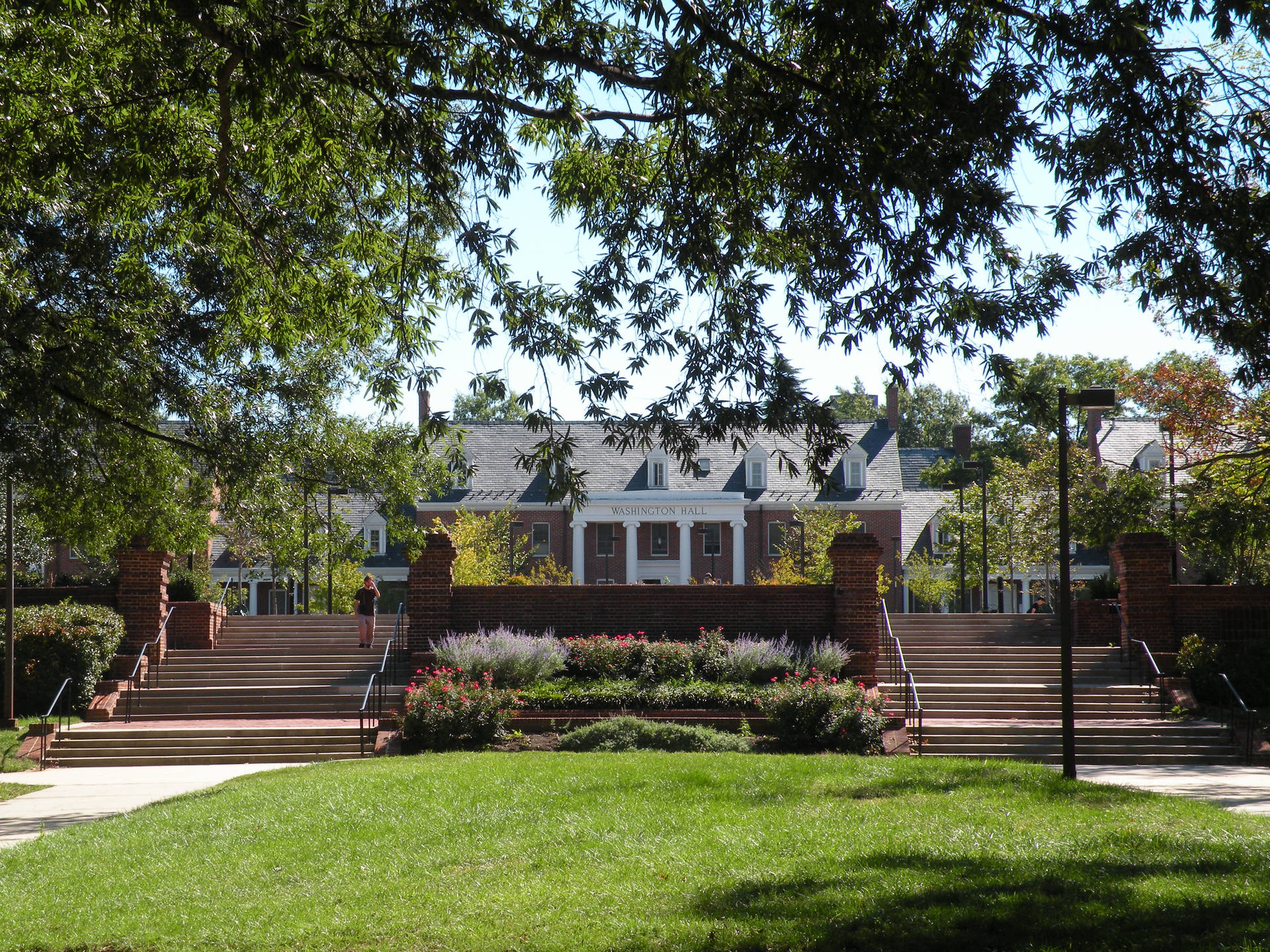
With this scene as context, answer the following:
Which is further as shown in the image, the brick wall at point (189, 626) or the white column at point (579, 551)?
the white column at point (579, 551)

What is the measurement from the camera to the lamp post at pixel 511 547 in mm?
43125

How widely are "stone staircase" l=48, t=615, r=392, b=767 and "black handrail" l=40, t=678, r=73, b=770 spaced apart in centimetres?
16

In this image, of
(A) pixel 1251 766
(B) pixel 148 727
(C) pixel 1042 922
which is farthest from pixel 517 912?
(B) pixel 148 727

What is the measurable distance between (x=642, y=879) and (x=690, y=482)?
4108cm

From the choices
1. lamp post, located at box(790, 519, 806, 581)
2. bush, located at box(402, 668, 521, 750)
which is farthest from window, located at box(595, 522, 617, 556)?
bush, located at box(402, 668, 521, 750)

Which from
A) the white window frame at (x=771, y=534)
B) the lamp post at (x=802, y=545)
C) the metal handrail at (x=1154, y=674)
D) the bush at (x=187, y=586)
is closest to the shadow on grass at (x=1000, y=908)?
the metal handrail at (x=1154, y=674)

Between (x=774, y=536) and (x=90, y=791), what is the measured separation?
3466 centimetres

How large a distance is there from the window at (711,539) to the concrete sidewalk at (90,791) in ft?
103

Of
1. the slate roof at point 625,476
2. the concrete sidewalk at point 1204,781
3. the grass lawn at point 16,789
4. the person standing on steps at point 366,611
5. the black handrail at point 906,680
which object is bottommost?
the grass lawn at point 16,789

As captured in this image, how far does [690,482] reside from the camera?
4834 centimetres

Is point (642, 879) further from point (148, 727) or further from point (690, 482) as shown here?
Answer: point (690, 482)

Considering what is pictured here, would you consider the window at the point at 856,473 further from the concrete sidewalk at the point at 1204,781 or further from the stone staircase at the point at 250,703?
the concrete sidewalk at the point at 1204,781

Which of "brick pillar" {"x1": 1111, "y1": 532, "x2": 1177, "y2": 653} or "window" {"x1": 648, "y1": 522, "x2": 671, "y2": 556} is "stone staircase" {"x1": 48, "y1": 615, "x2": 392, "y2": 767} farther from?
"window" {"x1": 648, "y1": 522, "x2": 671, "y2": 556}

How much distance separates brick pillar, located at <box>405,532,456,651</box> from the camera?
76.2 feet
